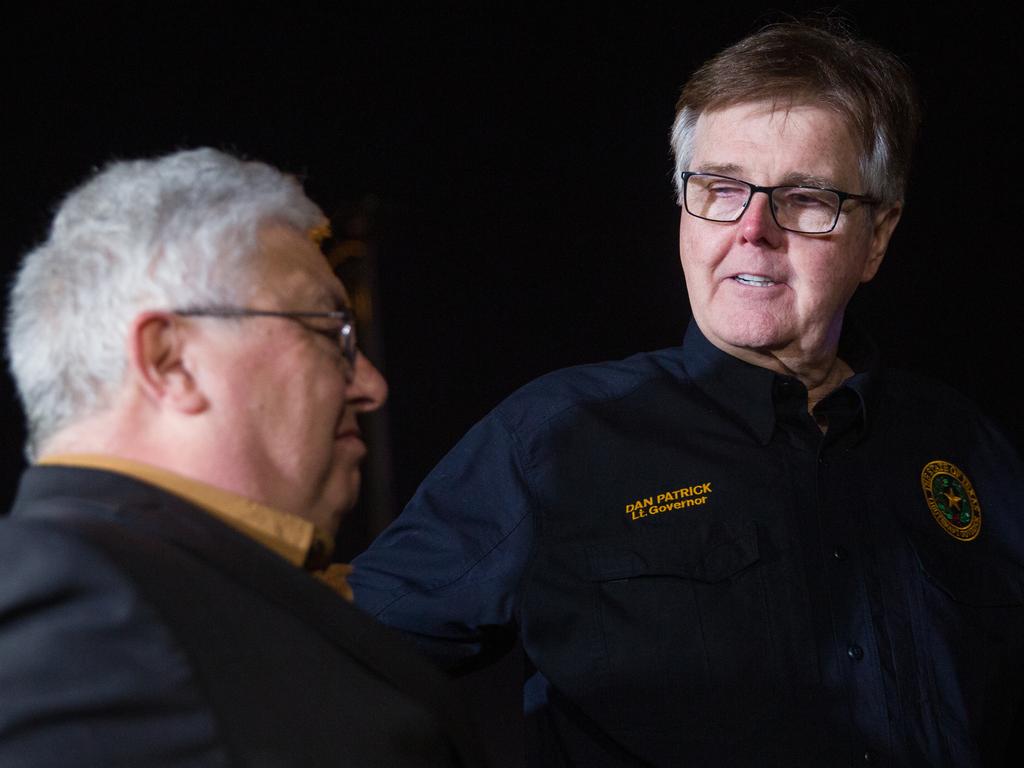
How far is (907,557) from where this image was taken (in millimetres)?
1711

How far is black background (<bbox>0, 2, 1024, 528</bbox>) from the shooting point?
249cm

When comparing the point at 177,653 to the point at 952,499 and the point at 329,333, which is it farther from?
the point at 952,499

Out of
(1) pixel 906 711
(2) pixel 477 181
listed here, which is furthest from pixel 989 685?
(2) pixel 477 181

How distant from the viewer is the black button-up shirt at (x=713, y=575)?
1567 mm

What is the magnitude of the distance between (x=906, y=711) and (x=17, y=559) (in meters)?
1.16

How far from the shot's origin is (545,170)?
105 inches

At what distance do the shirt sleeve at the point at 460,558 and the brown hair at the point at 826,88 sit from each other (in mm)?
536

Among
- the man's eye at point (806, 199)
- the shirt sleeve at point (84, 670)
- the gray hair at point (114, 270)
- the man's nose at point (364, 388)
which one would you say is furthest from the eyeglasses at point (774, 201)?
the shirt sleeve at point (84, 670)

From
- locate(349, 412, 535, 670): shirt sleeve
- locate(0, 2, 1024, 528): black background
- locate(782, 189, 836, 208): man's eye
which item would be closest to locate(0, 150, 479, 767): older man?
locate(349, 412, 535, 670): shirt sleeve

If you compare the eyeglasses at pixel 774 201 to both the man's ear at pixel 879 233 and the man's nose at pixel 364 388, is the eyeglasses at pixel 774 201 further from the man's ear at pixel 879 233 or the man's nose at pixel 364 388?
the man's nose at pixel 364 388

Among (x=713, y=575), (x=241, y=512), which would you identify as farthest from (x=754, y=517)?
(x=241, y=512)

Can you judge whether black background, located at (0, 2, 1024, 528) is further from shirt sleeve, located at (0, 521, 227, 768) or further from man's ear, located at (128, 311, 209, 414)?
shirt sleeve, located at (0, 521, 227, 768)

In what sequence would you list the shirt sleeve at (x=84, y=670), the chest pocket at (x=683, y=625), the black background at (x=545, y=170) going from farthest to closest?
1. the black background at (x=545, y=170)
2. the chest pocket at (x=683, y=625)
3. the shirt sleeve at (x=84, y=670)

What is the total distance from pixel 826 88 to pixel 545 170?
3.17 ft
